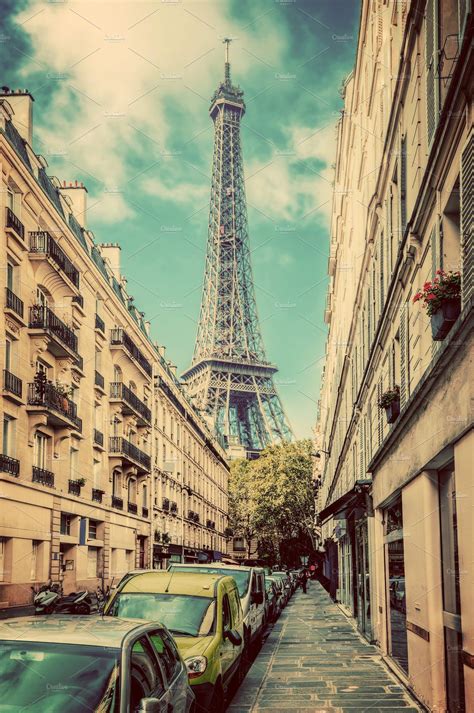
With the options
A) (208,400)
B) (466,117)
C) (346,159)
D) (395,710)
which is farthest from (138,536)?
(208,400)

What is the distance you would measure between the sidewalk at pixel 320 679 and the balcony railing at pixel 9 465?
33.8 feet

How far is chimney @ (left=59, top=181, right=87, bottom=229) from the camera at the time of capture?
38.7m

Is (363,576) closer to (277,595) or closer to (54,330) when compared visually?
(277,595)

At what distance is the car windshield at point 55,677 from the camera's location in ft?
17.1

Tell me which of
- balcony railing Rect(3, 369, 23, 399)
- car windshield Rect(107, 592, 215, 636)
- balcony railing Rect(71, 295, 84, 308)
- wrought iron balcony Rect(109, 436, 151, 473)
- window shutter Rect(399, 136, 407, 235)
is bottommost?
car windshield Rect(107, 592, 215, 636)

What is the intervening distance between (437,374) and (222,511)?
8260 cm

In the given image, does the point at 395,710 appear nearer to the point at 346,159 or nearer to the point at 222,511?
the point at 346,159

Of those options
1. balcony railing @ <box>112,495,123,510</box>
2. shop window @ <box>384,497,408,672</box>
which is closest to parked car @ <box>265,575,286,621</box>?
balcony railing @ <box>112,495,123,510</box>

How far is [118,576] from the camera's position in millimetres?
40781

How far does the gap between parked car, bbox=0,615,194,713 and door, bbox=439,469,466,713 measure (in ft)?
11.0

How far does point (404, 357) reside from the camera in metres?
13.1

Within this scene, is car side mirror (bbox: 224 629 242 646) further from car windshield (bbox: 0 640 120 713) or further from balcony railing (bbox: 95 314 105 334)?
balcony railing (bbox: 95 314 105 334)

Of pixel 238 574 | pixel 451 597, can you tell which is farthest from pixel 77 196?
pixel 451 597

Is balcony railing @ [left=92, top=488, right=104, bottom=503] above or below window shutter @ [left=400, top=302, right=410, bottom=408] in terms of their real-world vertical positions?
below
